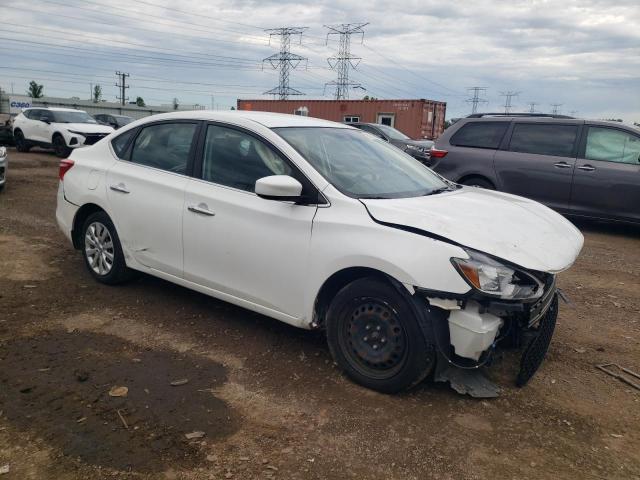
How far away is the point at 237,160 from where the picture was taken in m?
4.14

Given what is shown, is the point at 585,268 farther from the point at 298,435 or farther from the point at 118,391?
the point at 118,391

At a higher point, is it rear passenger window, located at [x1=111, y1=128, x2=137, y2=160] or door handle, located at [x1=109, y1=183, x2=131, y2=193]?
rear passenger window, located at [x1=111, y1=128, x2=137, y2=160]

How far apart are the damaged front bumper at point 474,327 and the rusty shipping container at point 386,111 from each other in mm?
23138

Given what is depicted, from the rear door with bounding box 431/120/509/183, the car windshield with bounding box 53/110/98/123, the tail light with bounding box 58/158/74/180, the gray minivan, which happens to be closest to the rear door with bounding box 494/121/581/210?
the gray minivan

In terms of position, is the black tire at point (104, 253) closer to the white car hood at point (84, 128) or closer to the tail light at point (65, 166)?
the tail light at point (65, 166)

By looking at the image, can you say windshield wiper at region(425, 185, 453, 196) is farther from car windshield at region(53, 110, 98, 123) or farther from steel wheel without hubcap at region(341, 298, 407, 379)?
car windshield at region(53, 110, 98, 123)

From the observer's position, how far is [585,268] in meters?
6.70

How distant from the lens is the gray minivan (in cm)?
841

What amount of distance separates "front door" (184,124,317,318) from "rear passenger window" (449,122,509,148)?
20.8ft

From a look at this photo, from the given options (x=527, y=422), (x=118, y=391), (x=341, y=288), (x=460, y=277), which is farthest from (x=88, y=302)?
(x=527, y=422)

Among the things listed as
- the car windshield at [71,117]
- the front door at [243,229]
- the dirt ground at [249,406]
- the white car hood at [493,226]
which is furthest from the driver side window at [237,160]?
the car windshield at [71,117]

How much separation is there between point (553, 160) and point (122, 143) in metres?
6.74

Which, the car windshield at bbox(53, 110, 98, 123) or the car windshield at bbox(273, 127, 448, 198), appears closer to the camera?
the car windshield at bbox(273, 127, 448, 198)

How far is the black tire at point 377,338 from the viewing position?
3223 mm
